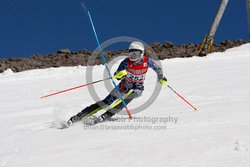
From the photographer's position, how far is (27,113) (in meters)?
9.45

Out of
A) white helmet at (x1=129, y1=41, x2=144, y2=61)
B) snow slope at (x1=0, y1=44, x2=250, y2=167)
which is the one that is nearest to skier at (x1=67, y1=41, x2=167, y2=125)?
white helmet at (x1=129, y1=41, x2=144, y2=61)

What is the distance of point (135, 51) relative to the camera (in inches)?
301

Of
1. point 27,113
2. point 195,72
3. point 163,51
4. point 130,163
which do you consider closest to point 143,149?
point 130,163

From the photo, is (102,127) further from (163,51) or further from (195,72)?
(163,51)

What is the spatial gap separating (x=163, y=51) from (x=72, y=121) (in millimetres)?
15945

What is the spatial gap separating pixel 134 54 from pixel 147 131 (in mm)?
2106

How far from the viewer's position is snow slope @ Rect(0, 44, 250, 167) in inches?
172

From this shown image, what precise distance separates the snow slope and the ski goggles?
1.12m

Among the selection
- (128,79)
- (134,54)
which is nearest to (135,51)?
(134,54)

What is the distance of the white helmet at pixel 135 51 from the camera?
7602 mm

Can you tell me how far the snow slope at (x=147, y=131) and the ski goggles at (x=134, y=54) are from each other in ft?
3.68

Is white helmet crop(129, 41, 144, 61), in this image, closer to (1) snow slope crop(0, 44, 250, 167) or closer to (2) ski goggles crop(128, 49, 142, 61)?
(2) ski goggles crop(128, 49, 142, 61)

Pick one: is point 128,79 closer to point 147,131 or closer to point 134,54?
point 134,54

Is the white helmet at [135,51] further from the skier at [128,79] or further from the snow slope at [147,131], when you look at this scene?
the snow slope at [147,131]
